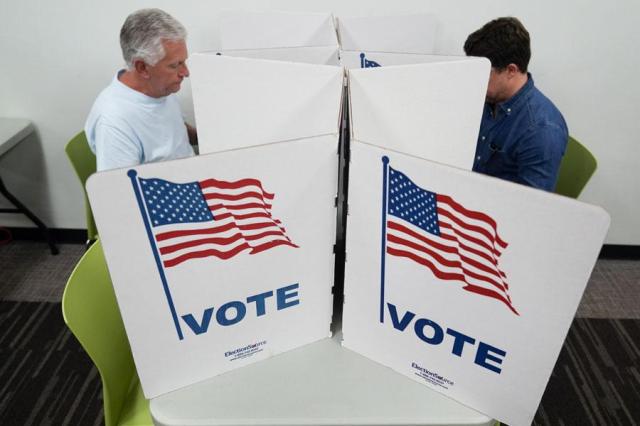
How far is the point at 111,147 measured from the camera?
178 cm

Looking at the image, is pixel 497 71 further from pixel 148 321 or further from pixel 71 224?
pixel 71 224

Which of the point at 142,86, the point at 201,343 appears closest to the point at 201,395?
the point at 201,343

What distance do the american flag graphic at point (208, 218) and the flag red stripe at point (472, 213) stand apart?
12.0 inches

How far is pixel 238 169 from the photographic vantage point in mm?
804

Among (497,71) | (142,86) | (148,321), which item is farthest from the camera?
(142,86)

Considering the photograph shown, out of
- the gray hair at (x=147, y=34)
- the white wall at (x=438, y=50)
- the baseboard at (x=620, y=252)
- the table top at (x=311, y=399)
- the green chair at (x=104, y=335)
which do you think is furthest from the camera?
the baseboard at (x=620, y=252)

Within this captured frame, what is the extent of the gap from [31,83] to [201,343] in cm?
207

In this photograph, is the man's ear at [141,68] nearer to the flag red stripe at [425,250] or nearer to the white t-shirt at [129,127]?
the white t-shirt at [129,127]

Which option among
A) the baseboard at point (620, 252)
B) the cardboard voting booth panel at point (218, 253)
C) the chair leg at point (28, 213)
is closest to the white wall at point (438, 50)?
the chair leg at point (28, 213)

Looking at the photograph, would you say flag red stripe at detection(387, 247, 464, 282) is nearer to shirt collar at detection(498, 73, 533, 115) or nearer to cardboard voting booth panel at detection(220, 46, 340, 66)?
cardboard voting booth panel at detection(220, 46, 340, 66)

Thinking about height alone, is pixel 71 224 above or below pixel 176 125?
below

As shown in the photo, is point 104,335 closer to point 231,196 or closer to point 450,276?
point 231,196

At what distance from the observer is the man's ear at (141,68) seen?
1.75 meters

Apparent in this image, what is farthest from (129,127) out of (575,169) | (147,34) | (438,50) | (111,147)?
(575,169)
